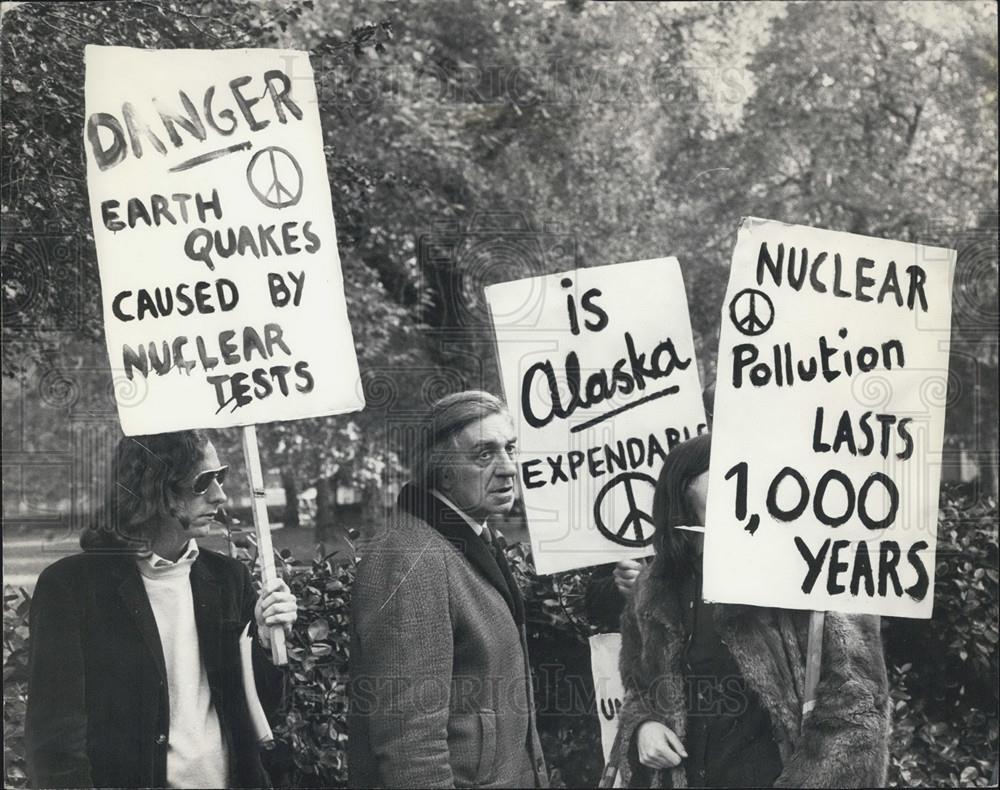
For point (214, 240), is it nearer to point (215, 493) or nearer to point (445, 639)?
point (215, 493)

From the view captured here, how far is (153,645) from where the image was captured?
5.00m

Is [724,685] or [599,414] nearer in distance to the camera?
[724,685]

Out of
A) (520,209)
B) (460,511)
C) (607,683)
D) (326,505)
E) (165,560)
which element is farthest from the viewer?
(520,209)

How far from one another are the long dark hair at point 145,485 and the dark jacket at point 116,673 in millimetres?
84

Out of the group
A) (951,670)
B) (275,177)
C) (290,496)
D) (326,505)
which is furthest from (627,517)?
(275,177)

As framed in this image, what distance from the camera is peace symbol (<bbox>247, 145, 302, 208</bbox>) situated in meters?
4.96

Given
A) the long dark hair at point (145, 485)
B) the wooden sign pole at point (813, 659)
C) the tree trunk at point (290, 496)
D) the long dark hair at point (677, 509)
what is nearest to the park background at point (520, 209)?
the tree trunk at point (290, 496)

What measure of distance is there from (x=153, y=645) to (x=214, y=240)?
1633 mm

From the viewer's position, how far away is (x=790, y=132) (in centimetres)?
601

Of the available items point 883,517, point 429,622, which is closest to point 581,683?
point 429,622

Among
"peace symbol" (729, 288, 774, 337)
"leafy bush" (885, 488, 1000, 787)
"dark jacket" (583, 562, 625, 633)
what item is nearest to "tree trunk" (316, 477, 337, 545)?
"dark jacket" (583, 562, 625, 633)

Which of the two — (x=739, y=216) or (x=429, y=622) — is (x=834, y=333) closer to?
(x=739, y=216)

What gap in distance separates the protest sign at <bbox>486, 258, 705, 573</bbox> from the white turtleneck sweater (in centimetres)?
145

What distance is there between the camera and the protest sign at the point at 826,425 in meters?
5.00
